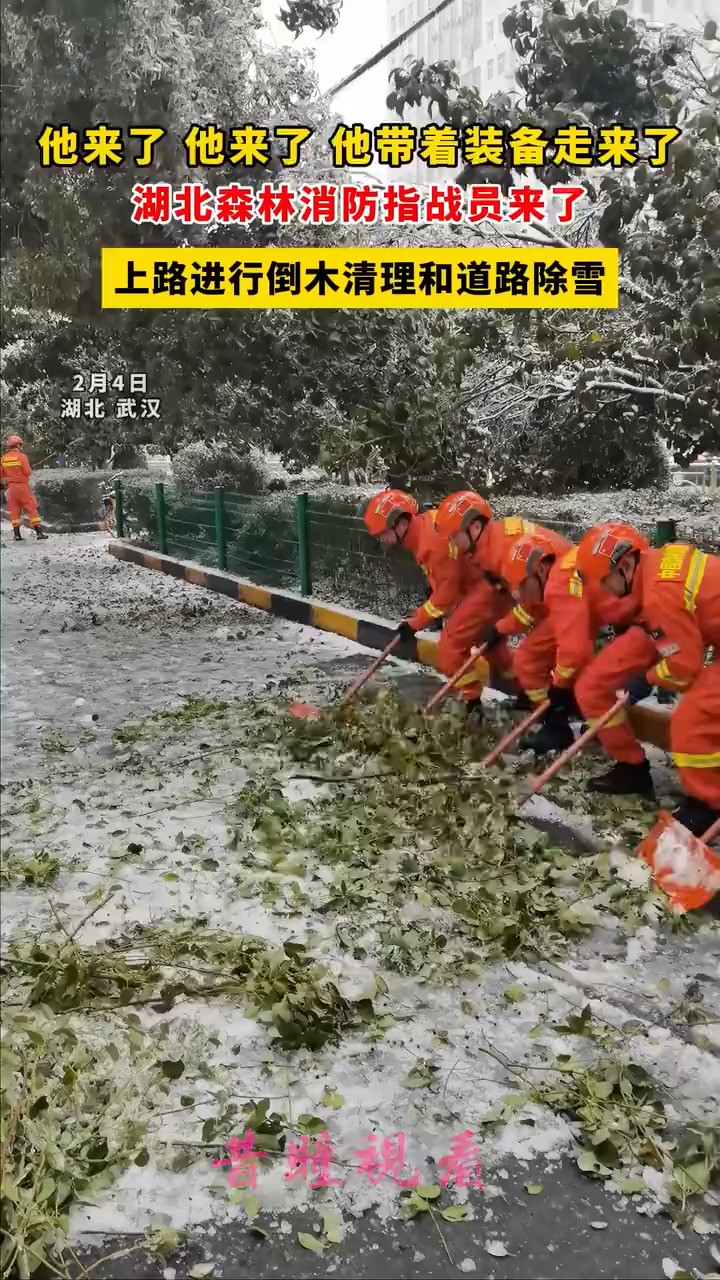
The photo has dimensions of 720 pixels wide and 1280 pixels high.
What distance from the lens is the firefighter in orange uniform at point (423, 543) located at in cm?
433

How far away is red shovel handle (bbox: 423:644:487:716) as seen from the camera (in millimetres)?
4328

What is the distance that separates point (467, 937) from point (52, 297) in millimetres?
3675

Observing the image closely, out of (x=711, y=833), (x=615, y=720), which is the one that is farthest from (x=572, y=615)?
(x=711, y=833)

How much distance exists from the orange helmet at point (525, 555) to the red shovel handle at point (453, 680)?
1.54 ft

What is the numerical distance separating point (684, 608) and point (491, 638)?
1534mm

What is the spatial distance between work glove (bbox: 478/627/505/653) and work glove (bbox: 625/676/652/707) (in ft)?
3.37

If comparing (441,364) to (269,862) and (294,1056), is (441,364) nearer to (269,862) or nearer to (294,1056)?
(269,862)

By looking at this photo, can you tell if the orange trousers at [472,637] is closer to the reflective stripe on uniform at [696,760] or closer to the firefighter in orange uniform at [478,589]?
the firefighter in orange uniform at [478,589]

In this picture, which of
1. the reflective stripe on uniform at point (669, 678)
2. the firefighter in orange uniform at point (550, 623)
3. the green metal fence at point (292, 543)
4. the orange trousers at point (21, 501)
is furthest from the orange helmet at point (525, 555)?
the orange trousers at point (21, 501)

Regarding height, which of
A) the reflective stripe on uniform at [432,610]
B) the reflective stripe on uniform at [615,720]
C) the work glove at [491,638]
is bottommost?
the reflective stripe on uniform at [615,720]

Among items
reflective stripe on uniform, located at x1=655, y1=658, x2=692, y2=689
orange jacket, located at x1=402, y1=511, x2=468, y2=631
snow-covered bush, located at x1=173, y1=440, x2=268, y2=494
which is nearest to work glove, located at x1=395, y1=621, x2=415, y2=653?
orange jacket, located at x1=402, y1=511, x2=468, y2=631

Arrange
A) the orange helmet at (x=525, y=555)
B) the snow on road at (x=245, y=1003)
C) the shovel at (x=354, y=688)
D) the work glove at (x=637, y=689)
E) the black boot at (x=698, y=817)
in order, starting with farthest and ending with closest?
the shovel at (x=354, y=688) → the orange helmet at (x=525, y=555) → the work glove at (x=637, y=689) → the black boot at (x=698, y=817) → the snow on road at (x=245, y=1003)

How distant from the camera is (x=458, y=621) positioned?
4375 millimetres

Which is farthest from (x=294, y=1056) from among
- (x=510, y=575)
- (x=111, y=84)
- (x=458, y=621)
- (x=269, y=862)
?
(x=111, y=84)
